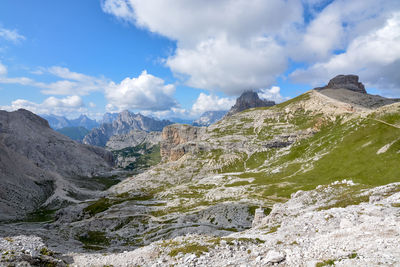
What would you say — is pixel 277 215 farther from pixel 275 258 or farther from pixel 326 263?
pixel 326 263

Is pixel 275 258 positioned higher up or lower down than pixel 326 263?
lower down

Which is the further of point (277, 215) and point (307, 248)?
point (277, 215)

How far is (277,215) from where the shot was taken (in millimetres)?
48188

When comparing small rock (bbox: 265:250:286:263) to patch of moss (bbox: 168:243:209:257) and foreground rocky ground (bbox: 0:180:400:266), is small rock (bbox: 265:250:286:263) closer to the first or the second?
foreground rocky ground (bbox: 0:180:400:266)

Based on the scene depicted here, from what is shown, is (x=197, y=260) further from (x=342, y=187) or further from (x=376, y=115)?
(x=376, y=115)

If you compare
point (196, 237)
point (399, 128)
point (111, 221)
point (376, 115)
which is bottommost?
point (111, 221)

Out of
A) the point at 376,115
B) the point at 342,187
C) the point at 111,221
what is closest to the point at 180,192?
the point at 111,221

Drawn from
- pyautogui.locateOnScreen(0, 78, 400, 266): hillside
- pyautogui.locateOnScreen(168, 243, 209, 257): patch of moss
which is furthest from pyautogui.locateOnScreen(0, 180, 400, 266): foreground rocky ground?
pyautogui.locateOnScreen(0, 78, 400, 266): hillside

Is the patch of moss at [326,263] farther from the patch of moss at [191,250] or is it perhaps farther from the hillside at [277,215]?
the patch of moss at [191,250]

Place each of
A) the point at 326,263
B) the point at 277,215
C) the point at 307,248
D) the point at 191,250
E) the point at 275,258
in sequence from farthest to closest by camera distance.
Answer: the point at 277,215 → the point at 191,250 → the point at 307,248 → the point at 275,258 → the point at 326,263

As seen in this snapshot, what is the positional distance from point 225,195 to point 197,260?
104 m

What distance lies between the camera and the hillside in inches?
822

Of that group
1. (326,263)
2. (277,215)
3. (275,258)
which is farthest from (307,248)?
(277,215)

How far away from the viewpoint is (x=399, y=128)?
11075 cm
